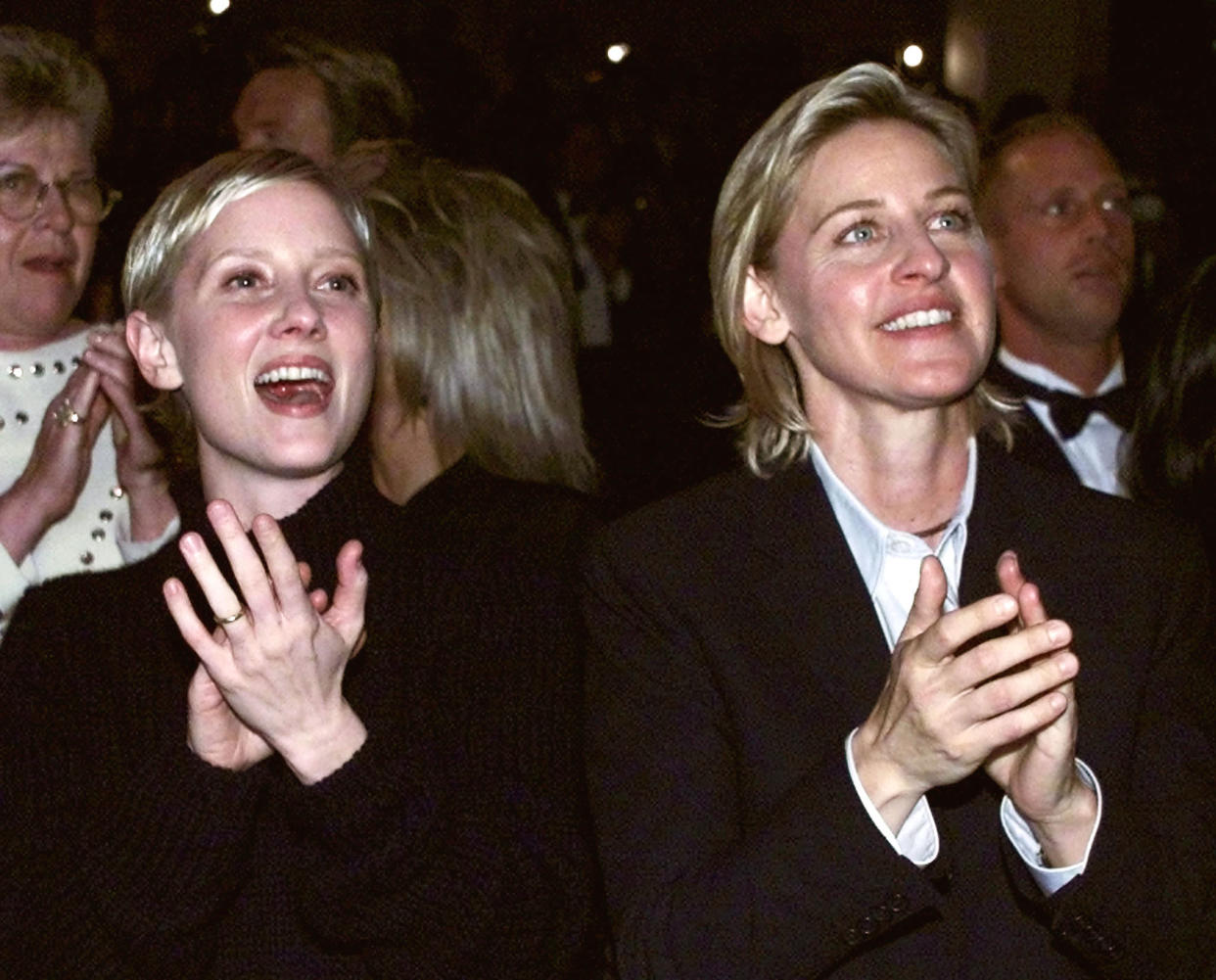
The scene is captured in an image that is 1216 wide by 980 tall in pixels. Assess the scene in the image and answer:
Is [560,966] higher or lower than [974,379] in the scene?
lower

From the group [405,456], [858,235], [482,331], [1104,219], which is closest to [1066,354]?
[1104,219]

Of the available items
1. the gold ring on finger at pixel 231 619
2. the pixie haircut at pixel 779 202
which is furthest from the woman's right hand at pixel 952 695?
the gold ring on finger at pixel 231 619

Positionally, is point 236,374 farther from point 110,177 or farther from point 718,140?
point 718,140

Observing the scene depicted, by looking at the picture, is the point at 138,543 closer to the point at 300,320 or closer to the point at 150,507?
the point at 150,507

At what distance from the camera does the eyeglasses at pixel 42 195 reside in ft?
10.4

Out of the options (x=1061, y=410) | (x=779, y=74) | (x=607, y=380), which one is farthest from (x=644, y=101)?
(x=1061, y=410)

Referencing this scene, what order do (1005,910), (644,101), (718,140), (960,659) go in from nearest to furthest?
(960,659) < (1005,910) < (718,140) < (644,101)

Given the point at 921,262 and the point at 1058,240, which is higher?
the point at 921,262

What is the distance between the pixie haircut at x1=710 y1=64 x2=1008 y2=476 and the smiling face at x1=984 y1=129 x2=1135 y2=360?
4.91 ft

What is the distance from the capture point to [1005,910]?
2.21 meters

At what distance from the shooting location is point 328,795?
2.14 m

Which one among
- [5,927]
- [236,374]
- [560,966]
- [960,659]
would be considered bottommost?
[560,966]

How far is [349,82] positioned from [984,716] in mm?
2758

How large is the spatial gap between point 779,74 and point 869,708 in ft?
12.6
